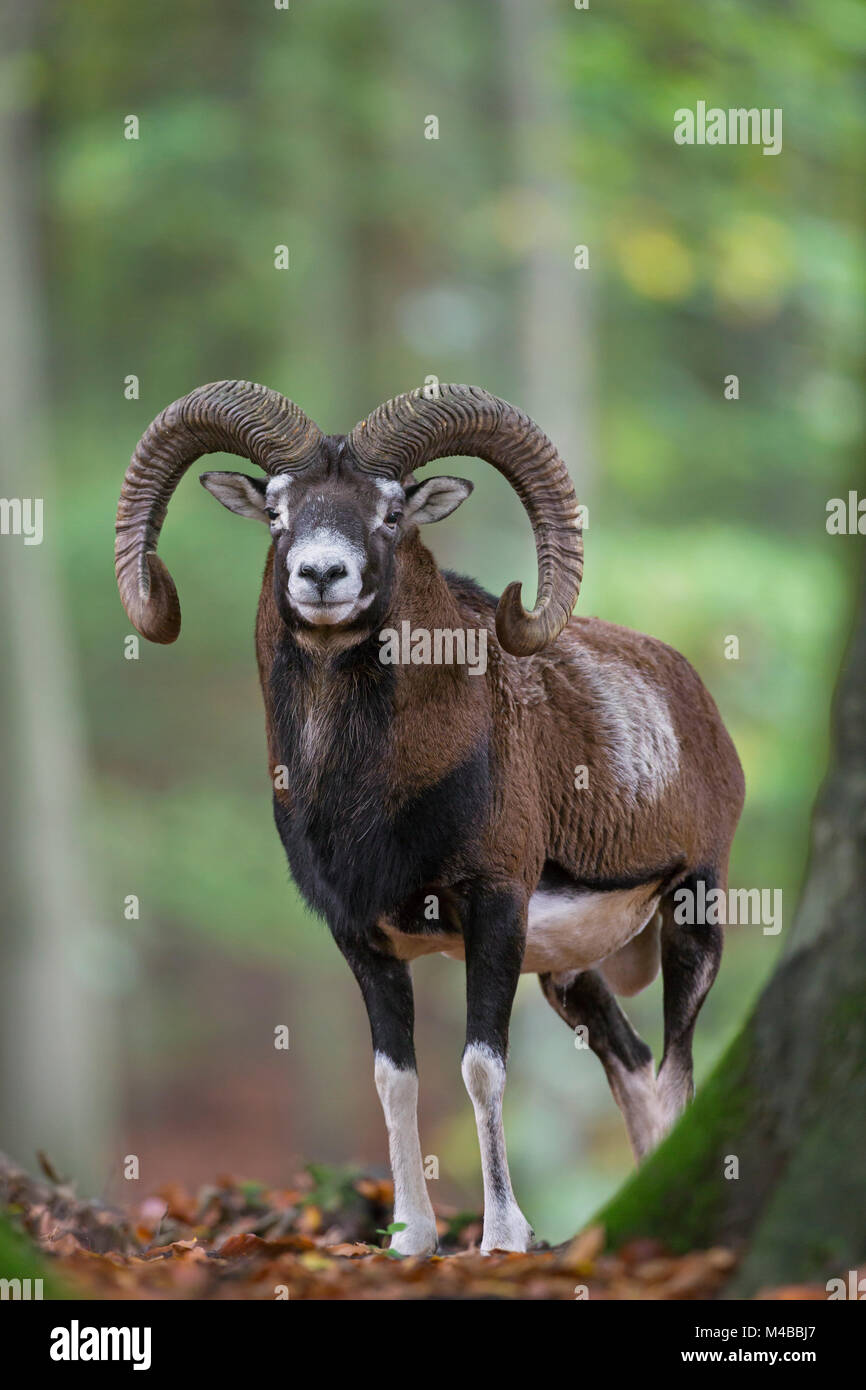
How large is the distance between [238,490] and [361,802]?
1567 mm

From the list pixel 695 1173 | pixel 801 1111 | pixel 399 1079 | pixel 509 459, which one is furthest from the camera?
pixel 509 459

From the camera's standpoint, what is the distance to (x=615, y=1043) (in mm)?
8977

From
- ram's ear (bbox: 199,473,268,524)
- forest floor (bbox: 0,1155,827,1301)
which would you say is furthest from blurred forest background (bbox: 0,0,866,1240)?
ram's ear (bbox: 199,473,268,524)

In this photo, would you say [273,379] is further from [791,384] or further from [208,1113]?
[208,1113]

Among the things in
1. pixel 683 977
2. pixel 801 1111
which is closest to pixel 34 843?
pixel 683 977

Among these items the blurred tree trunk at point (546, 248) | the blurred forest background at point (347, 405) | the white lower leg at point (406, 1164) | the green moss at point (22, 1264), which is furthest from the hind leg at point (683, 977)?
the blurred tree trunk at point (546, 248)

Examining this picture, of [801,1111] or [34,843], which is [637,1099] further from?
[34,843]

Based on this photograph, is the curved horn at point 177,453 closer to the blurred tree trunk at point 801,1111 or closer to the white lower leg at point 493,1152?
the white lower leg at point 493,1152

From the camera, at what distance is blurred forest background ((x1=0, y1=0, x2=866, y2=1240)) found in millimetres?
18016

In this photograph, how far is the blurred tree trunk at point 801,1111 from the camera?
518 cm

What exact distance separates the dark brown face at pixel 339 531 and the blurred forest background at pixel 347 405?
384 inches

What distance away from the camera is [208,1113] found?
25406 millimetres

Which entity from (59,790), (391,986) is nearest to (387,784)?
(391,986)
